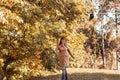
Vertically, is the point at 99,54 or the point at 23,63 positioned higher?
the point at 23,63

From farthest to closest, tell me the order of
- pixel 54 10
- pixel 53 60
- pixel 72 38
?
pixel 53 60, pixel 72 38, pixel 54 10

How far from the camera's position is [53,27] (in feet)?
45.1

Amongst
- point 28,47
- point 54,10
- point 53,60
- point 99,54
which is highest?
point 54,10

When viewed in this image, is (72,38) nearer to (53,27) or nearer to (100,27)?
(53,27)

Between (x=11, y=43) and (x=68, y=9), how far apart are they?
149 inches

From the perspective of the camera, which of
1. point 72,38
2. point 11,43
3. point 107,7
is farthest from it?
point 107,7

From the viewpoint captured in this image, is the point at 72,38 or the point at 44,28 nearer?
the point at 44,28

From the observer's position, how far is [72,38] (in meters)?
15.3

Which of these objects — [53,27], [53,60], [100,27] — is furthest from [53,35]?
[100,27]

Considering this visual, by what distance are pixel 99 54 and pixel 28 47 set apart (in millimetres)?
36014

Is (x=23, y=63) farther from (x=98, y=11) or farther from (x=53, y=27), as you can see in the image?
(x=98, y=11)

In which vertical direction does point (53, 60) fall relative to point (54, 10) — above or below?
below

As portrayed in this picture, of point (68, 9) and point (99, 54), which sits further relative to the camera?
point (99, 54)

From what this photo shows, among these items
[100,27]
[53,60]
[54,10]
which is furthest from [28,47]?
[100,27]
